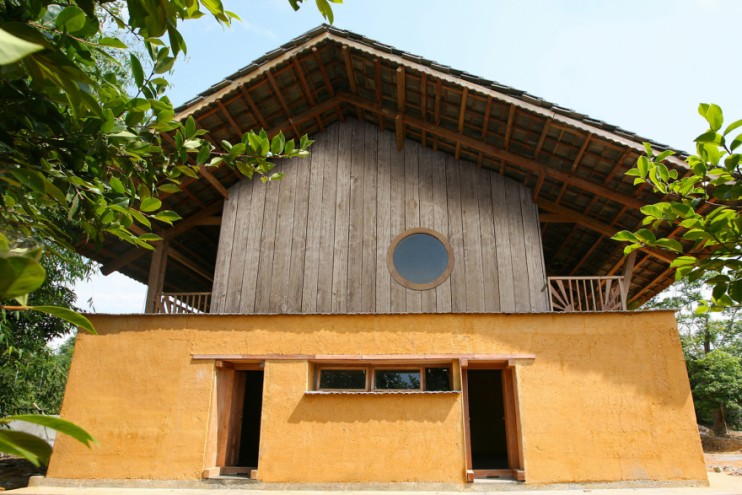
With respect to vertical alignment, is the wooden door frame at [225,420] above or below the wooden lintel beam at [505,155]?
below

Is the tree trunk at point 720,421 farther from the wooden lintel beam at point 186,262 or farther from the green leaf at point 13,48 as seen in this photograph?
the green leaf at point 13,48

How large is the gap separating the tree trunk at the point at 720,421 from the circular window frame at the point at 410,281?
17.4 meters

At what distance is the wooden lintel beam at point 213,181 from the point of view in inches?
328

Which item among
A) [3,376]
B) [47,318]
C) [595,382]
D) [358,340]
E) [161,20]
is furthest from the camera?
[47,318]

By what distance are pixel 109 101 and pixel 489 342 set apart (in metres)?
6.48

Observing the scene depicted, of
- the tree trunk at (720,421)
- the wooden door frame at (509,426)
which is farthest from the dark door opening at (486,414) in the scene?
the tree trunk at (720,421)

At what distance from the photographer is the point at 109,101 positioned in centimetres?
143

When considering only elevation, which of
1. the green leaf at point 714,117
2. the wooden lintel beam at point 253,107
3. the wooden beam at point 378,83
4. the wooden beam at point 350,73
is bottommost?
the green leaf at point 714,117

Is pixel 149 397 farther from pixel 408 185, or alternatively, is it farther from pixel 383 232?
pixel 408 185

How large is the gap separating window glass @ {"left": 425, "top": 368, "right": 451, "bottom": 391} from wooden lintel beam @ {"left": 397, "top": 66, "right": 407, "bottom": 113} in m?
4.49

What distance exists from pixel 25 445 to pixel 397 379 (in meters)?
6.92

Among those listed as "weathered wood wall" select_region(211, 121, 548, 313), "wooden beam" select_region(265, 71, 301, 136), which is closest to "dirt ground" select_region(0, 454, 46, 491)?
"weathered wood wall" select_region(211, 121, 548, 313)

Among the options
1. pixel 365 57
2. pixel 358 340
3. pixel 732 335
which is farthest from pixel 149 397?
pixel 732 335

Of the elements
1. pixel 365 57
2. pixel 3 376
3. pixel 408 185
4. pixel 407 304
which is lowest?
pixel 3 376
